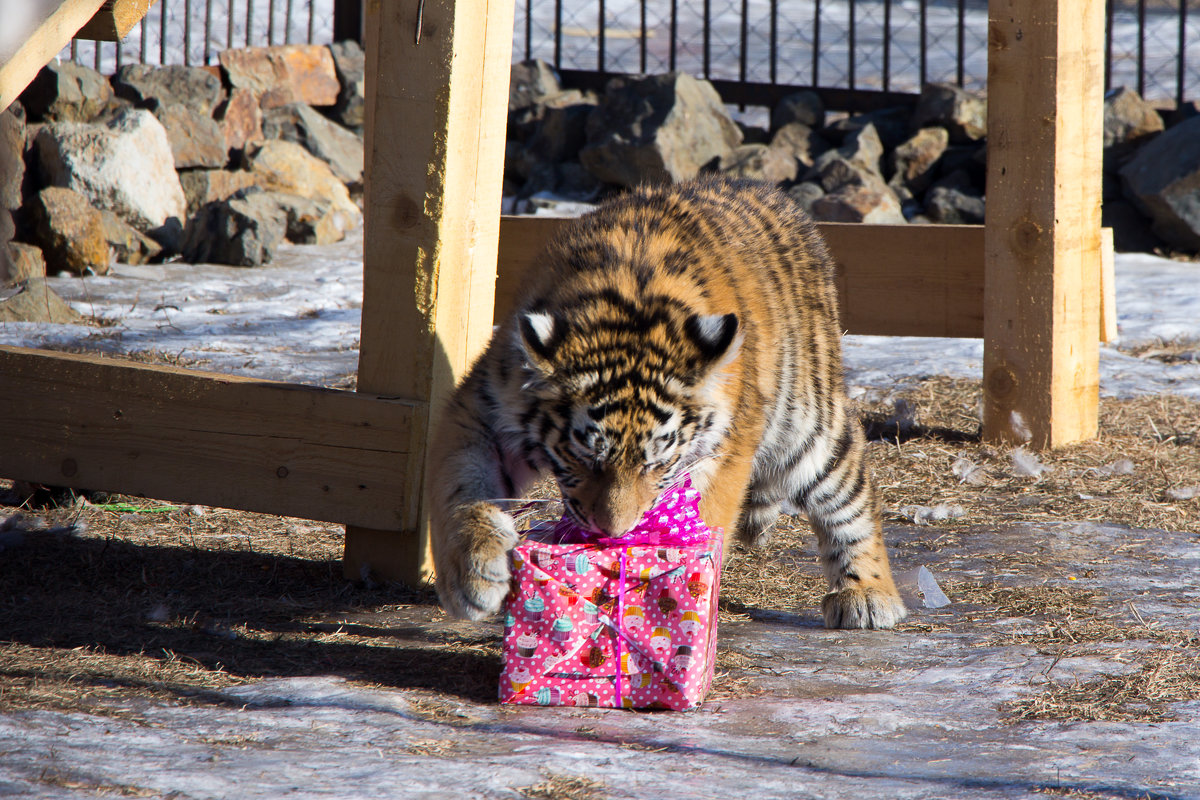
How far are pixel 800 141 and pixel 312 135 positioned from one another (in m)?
4.35

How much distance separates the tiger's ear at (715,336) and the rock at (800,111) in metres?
8.37

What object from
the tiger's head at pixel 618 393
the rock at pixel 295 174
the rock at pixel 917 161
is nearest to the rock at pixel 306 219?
the rock at pixel 295 174

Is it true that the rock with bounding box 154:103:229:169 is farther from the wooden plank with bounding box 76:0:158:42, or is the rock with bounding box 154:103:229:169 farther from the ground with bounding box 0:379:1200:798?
the wooden plank with bounding box 76:0:158:42

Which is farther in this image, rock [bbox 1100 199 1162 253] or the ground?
rock [bbox 1100 199 1162 253]

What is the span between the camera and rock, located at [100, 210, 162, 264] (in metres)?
8.22

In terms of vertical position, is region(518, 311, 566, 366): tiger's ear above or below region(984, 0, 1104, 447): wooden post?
below

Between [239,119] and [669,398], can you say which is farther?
[239,119]

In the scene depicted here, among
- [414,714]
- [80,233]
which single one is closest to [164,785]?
[414,714]

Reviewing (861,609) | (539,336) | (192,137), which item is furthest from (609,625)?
(192,137)

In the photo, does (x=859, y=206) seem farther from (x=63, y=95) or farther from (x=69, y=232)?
(x=63, y=95)

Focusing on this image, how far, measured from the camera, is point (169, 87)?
31.6 feet

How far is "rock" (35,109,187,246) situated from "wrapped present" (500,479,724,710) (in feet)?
22.5

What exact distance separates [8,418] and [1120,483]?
4.02m

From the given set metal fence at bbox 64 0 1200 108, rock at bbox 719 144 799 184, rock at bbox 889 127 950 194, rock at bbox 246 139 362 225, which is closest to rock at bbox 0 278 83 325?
rock at bbox 246 139 362 225
